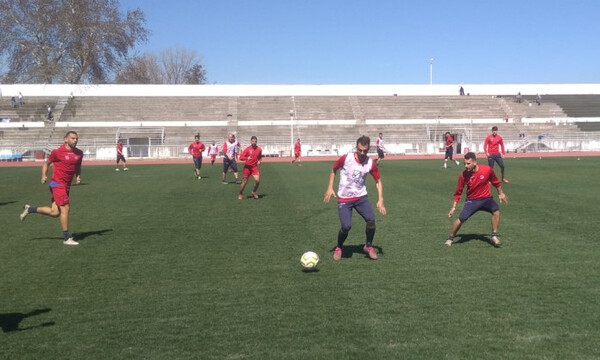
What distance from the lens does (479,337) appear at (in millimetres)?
5199

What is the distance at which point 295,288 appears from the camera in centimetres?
695

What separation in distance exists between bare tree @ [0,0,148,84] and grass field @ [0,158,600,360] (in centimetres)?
5394

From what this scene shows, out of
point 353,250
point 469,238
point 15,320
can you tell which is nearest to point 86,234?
point 15,320

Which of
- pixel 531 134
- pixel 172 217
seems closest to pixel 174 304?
pixel 172 217

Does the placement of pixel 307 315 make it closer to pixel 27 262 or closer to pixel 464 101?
pixel 27 262

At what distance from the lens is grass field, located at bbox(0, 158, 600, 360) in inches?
202

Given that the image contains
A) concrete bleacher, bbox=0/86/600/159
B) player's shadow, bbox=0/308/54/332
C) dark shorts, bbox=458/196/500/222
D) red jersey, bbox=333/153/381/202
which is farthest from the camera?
concrete bleacher, bbox=0/86/600/159

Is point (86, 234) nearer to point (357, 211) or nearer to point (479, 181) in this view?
point (357, 211)

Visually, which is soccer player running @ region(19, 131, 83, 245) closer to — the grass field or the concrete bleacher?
the grass field

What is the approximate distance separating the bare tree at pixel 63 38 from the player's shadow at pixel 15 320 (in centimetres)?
6056

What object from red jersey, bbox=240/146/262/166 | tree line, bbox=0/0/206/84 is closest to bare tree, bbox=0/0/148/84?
tree line, bbox=0/0/206/84

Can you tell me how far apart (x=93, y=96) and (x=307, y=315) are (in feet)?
188

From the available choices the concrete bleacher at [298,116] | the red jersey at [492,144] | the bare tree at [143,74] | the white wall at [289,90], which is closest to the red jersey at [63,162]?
the red jersey at [492,144]

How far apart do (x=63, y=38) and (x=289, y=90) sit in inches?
999
